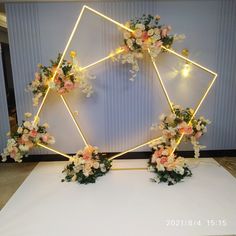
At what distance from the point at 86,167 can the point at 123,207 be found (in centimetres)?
69

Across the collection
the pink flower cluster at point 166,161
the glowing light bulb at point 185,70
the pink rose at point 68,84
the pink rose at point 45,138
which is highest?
the glowing light bulb at point 185,70

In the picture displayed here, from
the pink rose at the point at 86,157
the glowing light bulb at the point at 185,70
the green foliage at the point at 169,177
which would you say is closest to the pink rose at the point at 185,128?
the green foliage at the point at 169,177

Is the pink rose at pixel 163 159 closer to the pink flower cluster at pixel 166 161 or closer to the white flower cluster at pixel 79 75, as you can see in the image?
the pink flower cluster at pixel 166 161

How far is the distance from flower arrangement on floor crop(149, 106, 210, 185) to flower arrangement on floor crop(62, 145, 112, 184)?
26.1 inches

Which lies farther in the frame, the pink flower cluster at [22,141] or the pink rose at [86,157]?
the pink rose at [86,157]

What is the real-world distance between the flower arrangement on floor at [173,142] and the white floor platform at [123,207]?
0.12m

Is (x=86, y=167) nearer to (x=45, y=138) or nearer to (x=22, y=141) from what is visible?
(x=45, y=138)

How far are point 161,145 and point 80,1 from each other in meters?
2.08

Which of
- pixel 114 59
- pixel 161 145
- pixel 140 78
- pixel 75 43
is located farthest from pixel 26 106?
pixel 161 145

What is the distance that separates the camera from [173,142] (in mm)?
2691

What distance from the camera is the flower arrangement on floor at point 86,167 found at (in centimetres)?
267

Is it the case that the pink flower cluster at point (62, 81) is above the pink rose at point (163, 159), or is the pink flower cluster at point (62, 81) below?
above

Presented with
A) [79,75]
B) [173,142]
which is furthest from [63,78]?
[173,142]

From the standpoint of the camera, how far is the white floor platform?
6.22 ft
